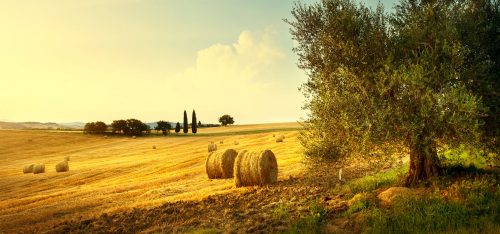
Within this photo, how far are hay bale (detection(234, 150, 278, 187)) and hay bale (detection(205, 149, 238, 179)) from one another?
4.53m

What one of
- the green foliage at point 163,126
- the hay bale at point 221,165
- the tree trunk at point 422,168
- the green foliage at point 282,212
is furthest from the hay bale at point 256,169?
the green foliage at point 163,126

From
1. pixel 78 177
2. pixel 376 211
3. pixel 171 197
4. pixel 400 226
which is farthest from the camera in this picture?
pixel 78 177

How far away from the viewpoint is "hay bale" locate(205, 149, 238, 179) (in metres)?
29.1

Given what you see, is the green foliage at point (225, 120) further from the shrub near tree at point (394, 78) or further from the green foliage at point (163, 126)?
the shrub near tree at point (394, 78)

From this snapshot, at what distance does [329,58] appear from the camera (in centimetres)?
1700

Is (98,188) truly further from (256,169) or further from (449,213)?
(449,213)

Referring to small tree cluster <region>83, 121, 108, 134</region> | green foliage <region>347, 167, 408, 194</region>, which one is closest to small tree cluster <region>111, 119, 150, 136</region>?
small tree cluster <region>83, 121, 108, 134</region>

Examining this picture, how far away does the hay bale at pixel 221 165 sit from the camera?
29.1 m

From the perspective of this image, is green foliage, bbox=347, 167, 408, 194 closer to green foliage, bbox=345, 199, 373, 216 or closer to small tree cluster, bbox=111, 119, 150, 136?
green foliage, bbox=345, 199, 373, 216

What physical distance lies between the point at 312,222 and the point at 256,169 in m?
9.14

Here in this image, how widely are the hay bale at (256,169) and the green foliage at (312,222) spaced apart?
24.7ft

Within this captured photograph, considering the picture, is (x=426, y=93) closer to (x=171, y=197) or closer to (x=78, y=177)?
(x=171, y=197)

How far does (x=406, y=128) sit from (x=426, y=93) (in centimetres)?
130

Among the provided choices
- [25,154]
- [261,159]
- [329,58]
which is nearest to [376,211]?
[329,58]
